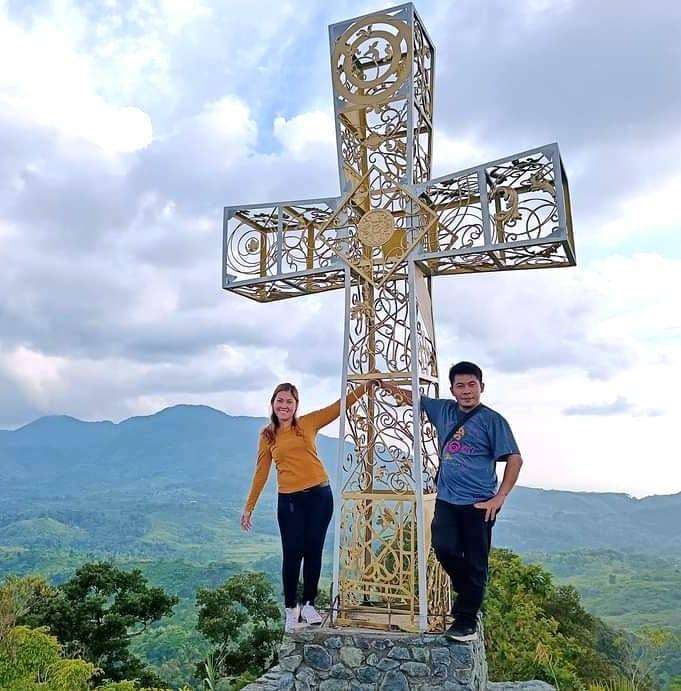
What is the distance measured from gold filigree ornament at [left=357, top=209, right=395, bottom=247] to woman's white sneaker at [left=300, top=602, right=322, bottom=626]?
2.29m

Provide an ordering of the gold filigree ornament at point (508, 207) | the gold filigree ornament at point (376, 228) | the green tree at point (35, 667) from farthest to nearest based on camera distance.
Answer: the green tree at point (35, 667)
the gold filigree ornament at point (376, 228)
the gold filigree ornament at point (508, 207)

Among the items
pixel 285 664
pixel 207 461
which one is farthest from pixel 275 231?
pixel 207 461

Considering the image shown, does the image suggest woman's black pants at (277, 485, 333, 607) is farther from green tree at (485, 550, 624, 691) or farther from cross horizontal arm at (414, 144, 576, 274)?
green tree at (485, 550, 624, 691)

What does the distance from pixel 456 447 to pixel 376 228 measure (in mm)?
1577

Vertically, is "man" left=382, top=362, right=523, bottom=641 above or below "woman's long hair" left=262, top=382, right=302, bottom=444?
below

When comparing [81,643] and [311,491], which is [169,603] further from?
[311,491]

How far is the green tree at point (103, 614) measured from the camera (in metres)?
9.24

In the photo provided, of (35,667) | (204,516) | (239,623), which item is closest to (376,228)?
(35,667)

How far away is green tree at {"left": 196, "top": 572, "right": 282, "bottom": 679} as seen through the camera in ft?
31.7

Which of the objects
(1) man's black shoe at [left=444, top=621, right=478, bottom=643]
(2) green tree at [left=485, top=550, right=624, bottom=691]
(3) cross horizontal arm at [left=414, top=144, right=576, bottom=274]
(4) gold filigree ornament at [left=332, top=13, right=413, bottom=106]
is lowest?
(2) green tree at [left=485, top=550, right=624, bottom=691]

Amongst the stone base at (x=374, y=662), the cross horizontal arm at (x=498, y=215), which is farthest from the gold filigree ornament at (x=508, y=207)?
the stone base at (x=374, y=662)

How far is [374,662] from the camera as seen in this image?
381 cm

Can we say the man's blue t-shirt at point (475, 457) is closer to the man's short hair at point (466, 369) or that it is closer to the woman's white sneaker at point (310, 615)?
the man's short hair at point (466, 369)

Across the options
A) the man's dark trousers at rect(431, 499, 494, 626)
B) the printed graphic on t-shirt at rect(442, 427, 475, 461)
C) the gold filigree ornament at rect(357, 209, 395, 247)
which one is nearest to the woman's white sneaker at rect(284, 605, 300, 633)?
the man's dark trousers at rect(431, 499, 494, 626)
